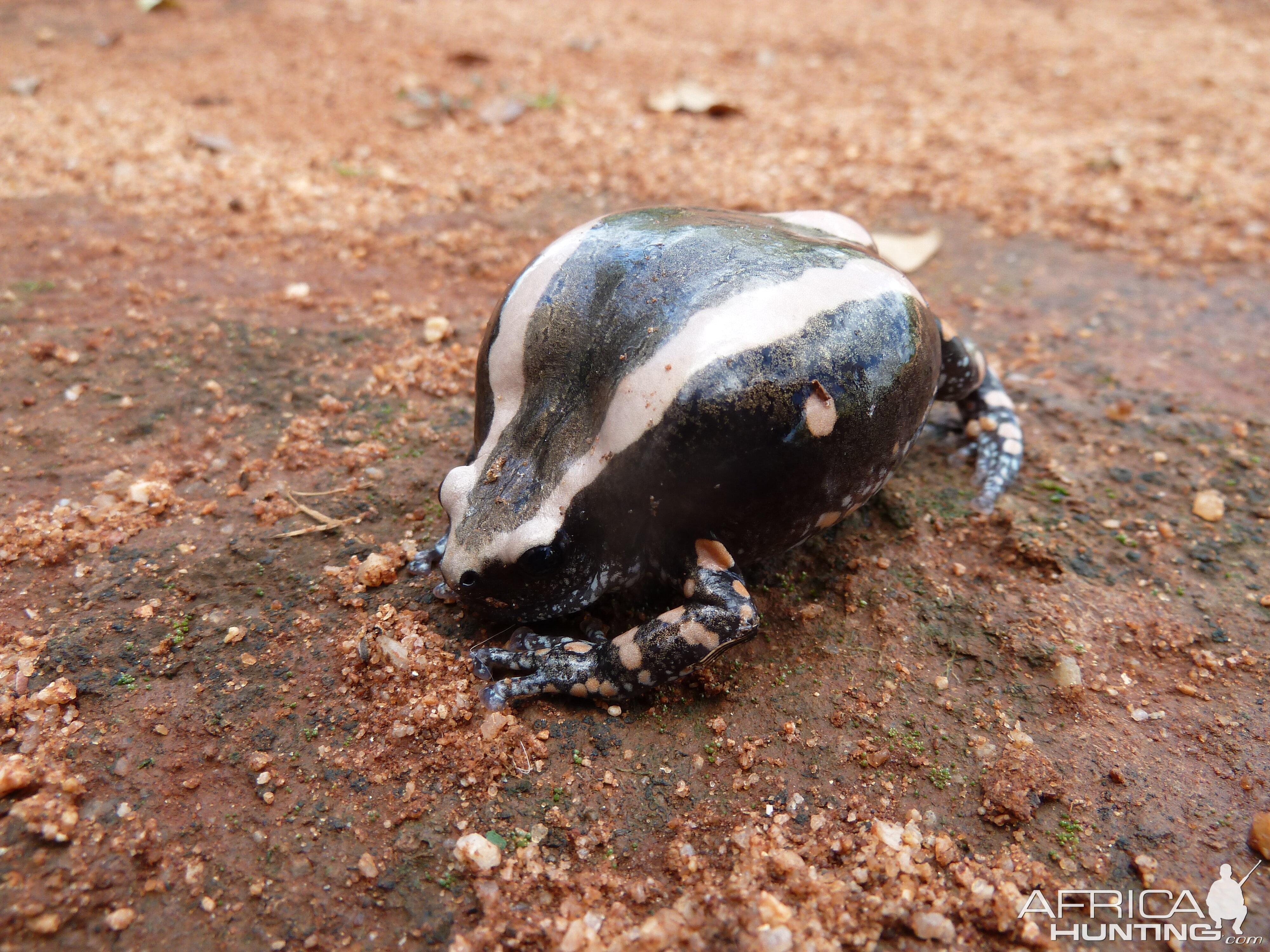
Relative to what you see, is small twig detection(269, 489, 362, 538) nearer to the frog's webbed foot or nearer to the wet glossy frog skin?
the frog's webbed foot

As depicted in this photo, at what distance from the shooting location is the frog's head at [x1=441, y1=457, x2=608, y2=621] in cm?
298

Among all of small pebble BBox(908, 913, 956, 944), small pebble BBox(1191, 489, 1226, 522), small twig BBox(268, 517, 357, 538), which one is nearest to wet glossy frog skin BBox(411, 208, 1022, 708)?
small twig BBox(268, 517, 357, 538)

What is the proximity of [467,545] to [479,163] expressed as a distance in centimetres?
489

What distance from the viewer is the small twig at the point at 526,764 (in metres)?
2.94

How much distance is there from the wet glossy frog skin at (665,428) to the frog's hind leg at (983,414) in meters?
0.96

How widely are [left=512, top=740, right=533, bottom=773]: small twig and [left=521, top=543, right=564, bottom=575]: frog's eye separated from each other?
0.65 meters

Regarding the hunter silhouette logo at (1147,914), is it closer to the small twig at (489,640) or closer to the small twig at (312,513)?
the small twig at (489,640)

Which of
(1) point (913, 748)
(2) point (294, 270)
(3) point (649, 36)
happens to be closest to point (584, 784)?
(1) point (913, 748)

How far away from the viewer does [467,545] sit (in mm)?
2994

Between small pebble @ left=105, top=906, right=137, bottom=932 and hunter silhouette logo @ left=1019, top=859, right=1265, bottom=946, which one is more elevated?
hunter silhouette logo @ left=1019, top=859, right=1265, bottom=946

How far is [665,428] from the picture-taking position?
9.55 ft

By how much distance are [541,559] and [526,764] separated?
2.44ft

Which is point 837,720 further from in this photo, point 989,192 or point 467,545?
point 989,192

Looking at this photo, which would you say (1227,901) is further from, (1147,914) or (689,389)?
(689,389)
